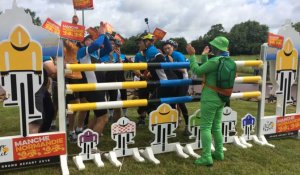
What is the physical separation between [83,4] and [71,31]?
3.04 metres

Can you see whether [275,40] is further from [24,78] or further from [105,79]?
[24,78]

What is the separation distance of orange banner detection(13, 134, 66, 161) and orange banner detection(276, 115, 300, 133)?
4158 mm

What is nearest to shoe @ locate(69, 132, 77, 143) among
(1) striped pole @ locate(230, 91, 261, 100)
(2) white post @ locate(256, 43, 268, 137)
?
(1) striped pole @ locate(230, 91, 261, 100)

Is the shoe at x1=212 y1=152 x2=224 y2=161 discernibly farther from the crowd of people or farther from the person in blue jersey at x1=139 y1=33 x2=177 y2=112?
the person in blue jersey at x1=139 y1=33 x2=177 y2=112

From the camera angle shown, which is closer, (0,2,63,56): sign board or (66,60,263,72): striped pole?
(0,2,63,56): sign board

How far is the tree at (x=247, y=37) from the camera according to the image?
43406 millimetres

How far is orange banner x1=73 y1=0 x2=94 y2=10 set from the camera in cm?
701

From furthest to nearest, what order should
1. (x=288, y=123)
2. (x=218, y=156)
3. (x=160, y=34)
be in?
1. (x=160, y=34)
2. (x=288, y=123)
3. (x=218, y=156)

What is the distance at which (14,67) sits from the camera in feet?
12.8

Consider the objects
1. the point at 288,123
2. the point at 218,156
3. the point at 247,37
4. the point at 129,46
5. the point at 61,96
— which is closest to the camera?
the point at 61,96

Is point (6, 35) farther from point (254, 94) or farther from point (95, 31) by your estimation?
point (254, 94)

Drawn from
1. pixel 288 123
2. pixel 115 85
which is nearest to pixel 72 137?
pixel 115 85

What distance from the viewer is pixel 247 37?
54.2 m

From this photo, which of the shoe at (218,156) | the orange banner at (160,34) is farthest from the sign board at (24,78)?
the orange banner at (160,34)
